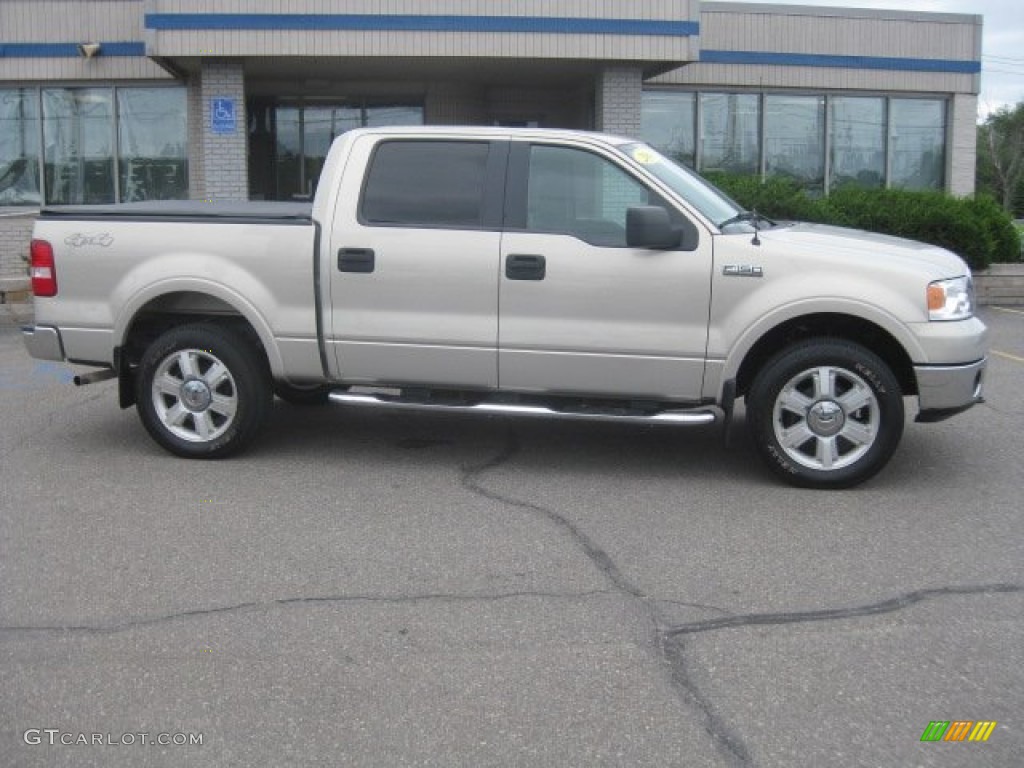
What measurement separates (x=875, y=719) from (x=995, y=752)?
0.37m

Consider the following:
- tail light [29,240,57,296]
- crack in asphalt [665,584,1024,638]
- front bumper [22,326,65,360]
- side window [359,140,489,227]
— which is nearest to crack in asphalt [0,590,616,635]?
crack in asphalt [665,584,1024,638]

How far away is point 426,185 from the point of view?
679 centimetres

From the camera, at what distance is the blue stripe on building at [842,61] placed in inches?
746

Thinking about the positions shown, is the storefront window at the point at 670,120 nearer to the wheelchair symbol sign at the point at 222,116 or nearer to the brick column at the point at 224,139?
the brick column at the point at 224,139

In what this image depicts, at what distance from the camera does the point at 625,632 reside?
4.43m

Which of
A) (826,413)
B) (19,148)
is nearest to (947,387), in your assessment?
(826,413)

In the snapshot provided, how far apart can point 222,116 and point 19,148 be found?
4.40 meters

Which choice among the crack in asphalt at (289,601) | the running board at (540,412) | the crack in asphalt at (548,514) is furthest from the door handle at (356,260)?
the crack in asphalt at (289,601)

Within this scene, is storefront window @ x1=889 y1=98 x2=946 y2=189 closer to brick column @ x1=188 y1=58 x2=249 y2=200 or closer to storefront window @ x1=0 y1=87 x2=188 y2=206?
brick column @ x1=188 y1=58 x2=249 y2=200

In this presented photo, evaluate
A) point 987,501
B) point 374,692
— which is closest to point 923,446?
point 987,501

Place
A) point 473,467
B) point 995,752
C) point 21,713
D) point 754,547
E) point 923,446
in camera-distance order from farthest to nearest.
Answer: point 923,446 < point 473,467 < point 754,547 < point 21,713 < point 995,752

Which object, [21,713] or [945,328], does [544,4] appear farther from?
[21,713]

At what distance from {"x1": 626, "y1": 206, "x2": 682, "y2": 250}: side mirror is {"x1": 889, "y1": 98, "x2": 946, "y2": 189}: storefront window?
50.6ft

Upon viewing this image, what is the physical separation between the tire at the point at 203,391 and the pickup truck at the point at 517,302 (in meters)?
0.01
